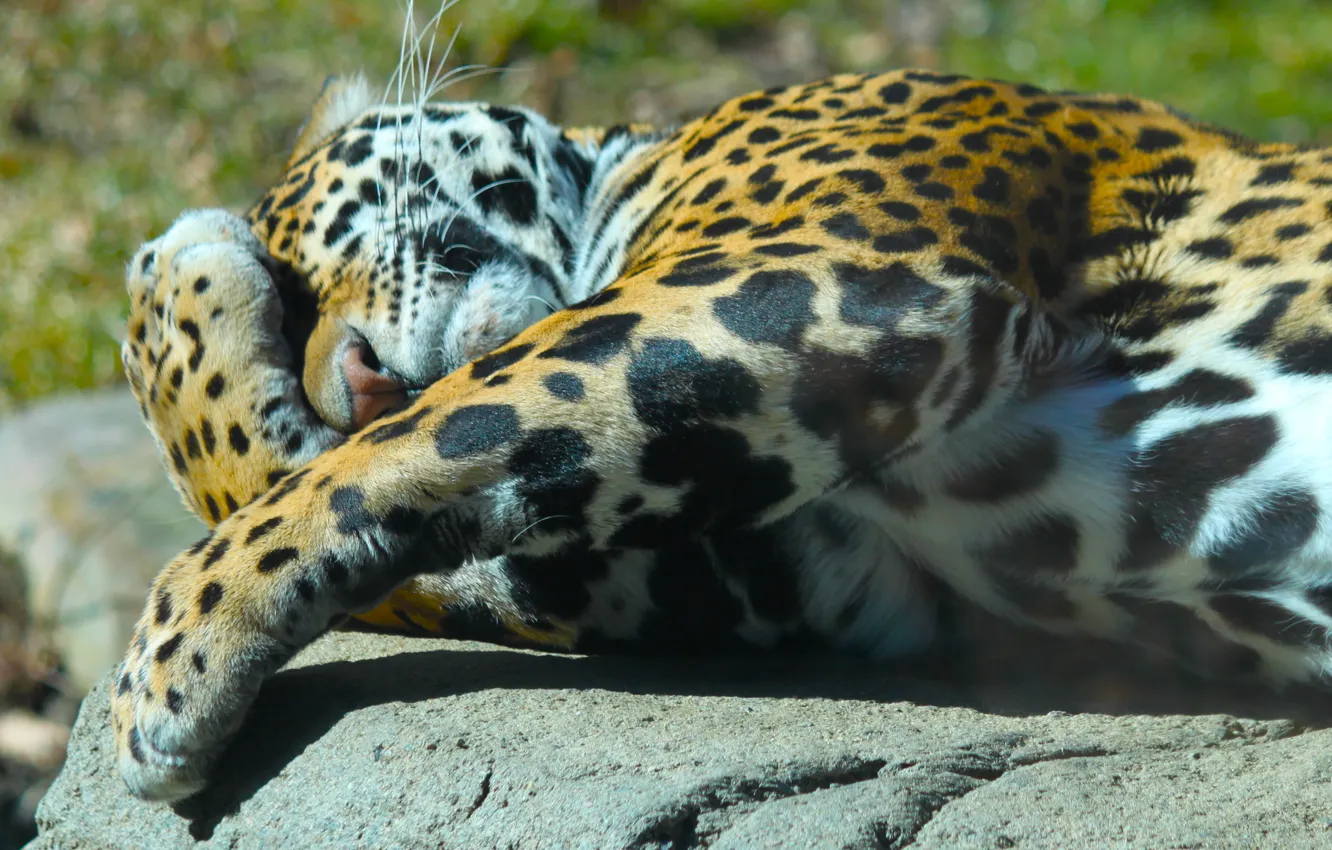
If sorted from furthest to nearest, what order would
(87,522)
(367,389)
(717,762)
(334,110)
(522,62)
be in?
(522,62) → (87,522) → (334,110) → (367,389) → (717,762)

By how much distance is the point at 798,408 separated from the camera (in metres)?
2.66

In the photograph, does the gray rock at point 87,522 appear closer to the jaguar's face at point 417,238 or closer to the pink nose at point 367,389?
the jaguar's face at point 417,238

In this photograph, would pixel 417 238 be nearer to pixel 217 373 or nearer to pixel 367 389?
pixel 367 389

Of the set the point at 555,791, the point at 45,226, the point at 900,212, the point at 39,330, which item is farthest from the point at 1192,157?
the point at 45,226

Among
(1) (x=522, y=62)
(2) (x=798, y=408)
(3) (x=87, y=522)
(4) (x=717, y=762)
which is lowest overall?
(3) (x=87, y=522)

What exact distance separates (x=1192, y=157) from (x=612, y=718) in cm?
182

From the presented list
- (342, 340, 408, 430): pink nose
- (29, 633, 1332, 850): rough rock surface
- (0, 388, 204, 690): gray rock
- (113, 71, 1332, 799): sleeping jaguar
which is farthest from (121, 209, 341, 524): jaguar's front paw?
(0, 388, 204, 690): gray rock

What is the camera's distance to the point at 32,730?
18.3ft

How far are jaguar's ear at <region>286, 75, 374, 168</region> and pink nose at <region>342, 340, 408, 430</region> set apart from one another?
3.62 feet

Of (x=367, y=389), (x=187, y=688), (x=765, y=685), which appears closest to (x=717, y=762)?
(x=765, y=685)

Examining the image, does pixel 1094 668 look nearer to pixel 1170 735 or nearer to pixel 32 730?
pixel 1170 735

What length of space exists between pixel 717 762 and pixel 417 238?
5.58ft

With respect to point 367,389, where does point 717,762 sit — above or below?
below

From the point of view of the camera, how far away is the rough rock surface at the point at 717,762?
2352 millimetres
